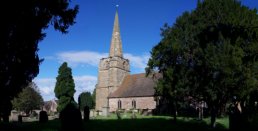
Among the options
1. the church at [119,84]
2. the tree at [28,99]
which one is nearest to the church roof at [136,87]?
the church at [119,84]

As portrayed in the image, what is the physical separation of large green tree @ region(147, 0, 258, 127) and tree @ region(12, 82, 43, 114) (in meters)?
36.3

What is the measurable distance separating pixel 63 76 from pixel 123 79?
13.2m

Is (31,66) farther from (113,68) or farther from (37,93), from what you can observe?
(37,93)

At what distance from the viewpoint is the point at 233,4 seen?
86.7ft

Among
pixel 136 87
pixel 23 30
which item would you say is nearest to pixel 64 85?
pixel 136 87

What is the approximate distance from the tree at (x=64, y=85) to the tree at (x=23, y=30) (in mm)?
45190

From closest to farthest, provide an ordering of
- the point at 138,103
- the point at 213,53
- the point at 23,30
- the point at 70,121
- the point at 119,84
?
1. the point at 23,30
2. the point at 70,121
3. the point at 213,53
4. the point at 138,103
5. the point at 119,84

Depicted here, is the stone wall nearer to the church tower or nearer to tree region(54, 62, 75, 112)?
the church tower

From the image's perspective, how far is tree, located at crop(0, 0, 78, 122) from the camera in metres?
12.8

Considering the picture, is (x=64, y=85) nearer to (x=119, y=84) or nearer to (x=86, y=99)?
(x=119, y=84)

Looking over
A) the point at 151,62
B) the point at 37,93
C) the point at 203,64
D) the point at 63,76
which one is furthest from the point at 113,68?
the point at 203,64

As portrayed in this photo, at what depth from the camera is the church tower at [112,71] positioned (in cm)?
5681

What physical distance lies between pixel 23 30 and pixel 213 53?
1563 cm

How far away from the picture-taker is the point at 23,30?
13703 mm
